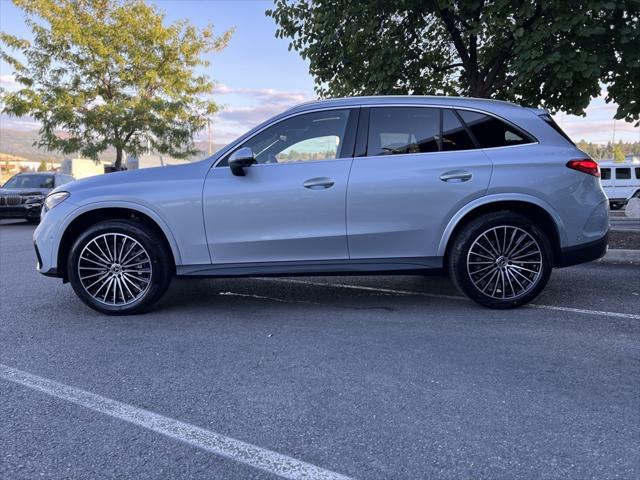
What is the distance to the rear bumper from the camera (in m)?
4.55

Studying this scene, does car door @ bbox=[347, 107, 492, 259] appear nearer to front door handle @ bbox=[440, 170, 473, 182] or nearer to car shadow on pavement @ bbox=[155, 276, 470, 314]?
front door handle @ bbox=[440, 170, 473, 182]

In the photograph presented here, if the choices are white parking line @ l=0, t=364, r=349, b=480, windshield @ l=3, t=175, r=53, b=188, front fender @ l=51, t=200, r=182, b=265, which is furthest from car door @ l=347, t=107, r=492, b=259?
windshield @ l=3, t=175, r=53, b=188

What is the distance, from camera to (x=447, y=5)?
746cm

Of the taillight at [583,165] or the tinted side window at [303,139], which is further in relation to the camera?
the tinted side window at [303,139]

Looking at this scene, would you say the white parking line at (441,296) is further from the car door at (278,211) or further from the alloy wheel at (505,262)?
the car door at (278,211)

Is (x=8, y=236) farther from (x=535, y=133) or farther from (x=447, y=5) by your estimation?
(x=535, y=133)

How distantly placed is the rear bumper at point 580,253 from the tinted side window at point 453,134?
1.25m

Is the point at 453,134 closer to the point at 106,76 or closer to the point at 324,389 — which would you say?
the point at 324,389

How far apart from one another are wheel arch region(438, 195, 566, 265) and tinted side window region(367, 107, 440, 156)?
0.63 meters

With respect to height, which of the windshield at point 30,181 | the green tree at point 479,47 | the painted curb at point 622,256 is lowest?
the painted curb at point 622,256

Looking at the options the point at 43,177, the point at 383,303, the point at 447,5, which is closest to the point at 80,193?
the point at 383,303

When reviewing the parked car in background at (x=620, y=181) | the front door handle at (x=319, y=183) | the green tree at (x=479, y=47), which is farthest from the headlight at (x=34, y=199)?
the parked car in background at (x=620, y=181)

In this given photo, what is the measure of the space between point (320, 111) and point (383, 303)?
1876 mm

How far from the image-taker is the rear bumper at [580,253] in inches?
179
